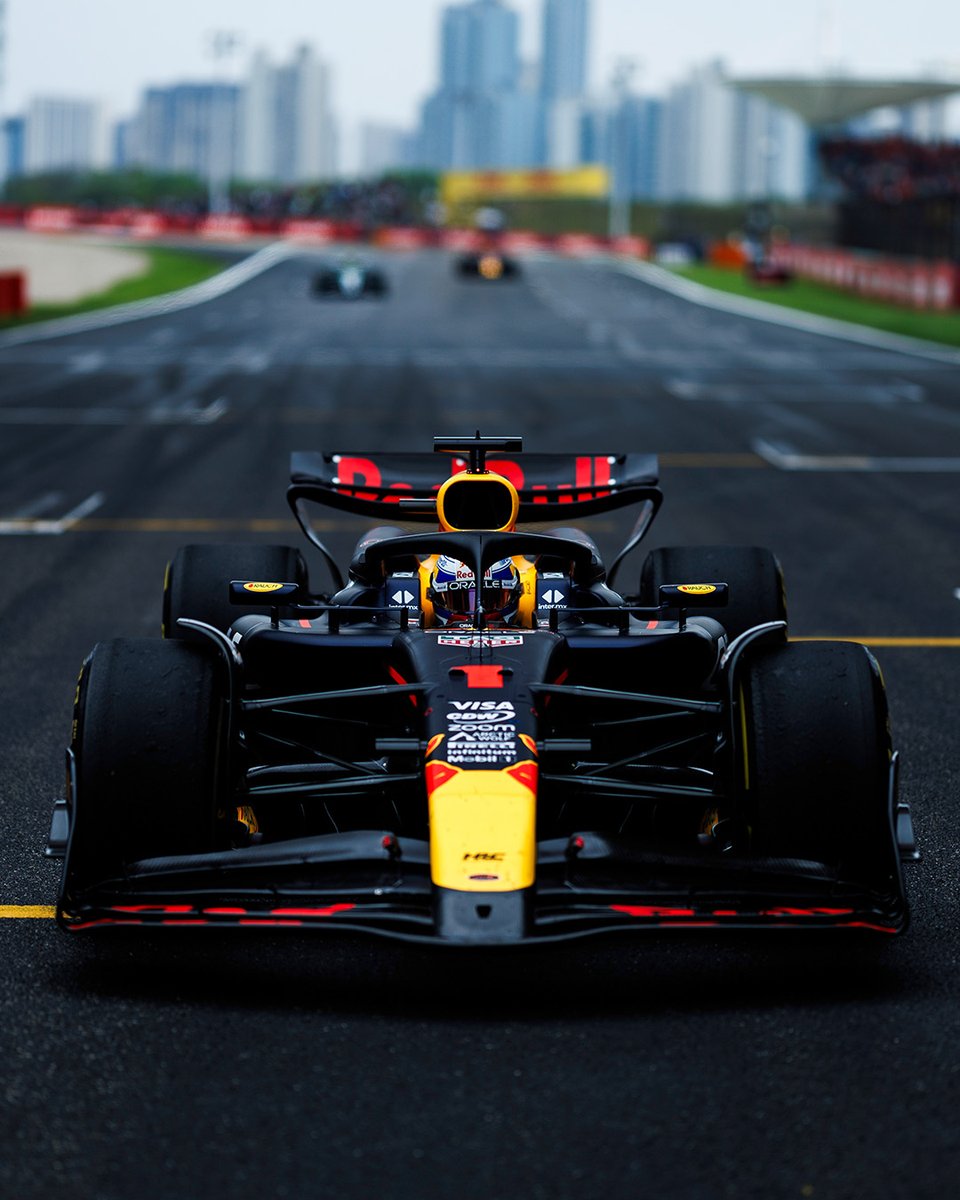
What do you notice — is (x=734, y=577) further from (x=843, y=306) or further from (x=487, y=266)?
(x=487, y=266)

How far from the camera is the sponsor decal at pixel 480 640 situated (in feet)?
18.6

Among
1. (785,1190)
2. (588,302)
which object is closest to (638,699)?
(785,1190)

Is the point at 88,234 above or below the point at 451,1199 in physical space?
above

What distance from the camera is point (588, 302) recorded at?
5197 centimetres

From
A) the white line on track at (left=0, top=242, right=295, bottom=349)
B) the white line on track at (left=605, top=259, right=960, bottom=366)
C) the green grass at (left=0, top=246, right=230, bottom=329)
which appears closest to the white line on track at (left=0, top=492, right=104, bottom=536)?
the white line on track at (left=0, top=242, right=295, bottom=349)

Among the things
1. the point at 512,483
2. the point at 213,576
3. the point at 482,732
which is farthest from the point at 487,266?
the point at 482,732

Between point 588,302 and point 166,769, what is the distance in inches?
1884

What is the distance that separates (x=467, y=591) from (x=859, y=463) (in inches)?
505

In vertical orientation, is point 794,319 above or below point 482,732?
above

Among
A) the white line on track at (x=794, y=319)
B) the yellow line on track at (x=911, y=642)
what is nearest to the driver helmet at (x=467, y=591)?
the yellow line on track at (x=911, y=642)

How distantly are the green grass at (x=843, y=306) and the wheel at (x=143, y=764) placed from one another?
33162mm

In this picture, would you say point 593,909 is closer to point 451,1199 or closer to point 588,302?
point 451,1199

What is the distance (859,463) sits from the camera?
18.7 m

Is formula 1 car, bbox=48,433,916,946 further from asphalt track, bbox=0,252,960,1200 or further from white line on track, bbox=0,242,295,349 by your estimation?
white line on track, bbox=0,242,295,349
